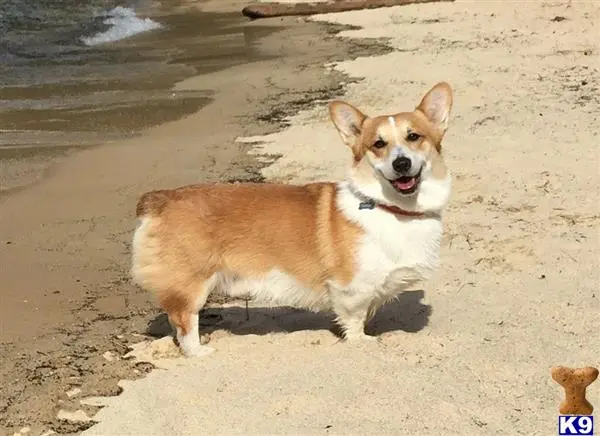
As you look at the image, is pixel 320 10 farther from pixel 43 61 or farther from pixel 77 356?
pixel 77 356

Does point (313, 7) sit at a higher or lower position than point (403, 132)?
lower

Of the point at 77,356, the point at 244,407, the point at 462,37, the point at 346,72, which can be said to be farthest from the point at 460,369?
the point at 462,37

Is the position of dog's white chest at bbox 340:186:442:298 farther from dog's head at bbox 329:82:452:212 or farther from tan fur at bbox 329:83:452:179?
tan fur at bbox 329:83:452:179

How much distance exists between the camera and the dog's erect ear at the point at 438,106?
413 cm

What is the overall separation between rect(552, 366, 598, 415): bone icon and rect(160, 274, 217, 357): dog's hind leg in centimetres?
169

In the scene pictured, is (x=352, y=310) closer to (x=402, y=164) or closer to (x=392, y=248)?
(x=392, y=248)

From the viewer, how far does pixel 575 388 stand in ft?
10.4

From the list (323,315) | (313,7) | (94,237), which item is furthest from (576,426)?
(313,7)

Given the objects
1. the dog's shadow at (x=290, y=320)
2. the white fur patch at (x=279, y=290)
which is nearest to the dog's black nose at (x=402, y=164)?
the white fur patch at (x=279, y=290)

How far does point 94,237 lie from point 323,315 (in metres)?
1.92

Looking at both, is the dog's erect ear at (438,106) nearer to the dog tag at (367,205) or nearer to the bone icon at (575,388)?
the dog tag at (367,205)

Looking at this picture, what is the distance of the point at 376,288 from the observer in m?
4.02

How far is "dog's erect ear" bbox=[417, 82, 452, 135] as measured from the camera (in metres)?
4.13

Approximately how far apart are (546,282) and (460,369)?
118 centimetres
